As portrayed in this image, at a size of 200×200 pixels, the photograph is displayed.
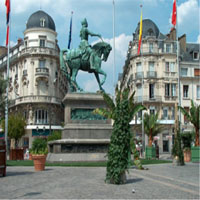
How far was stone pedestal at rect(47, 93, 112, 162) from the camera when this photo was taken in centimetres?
1811

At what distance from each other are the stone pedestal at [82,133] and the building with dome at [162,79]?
33.2 meters

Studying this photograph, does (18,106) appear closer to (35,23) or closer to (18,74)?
(18,74)

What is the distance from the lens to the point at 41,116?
5553 centimetres

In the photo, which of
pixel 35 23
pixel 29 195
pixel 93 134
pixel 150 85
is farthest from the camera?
pixel 35 23

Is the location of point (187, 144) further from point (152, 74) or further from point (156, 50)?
point (156, 50)

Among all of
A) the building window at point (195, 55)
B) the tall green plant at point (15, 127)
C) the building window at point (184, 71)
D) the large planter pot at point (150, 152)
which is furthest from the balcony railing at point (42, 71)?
the large planter pot at point (150, 152)

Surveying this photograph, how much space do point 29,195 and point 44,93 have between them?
49140mm

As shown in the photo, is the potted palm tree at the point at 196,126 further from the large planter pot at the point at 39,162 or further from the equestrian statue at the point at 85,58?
the large planter pot at the point at 39,162

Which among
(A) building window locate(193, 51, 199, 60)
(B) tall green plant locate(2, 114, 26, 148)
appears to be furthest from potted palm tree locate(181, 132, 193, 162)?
(A) building window locate(193, 51, 199, 60)

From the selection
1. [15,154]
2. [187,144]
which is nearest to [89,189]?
[15,154]

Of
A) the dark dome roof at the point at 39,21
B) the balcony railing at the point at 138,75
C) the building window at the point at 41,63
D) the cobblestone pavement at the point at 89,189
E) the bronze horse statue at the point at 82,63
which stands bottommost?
the cobblestone pavement at the point at 89,189

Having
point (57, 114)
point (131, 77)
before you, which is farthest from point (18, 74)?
point (131, 77)

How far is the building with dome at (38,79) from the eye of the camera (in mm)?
55156

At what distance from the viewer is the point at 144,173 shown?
1354 cm
